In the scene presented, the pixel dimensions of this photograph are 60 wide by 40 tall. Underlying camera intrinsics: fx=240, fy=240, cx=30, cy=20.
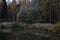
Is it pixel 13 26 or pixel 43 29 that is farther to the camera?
pixel 13 26

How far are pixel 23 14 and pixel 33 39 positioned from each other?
803 inches

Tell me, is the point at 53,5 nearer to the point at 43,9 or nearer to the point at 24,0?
the point at 43,9

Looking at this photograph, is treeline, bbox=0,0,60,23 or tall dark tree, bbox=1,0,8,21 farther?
tall dark tree, bbox=1,0,8,21

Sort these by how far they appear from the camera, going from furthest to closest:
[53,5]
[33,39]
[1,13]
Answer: [1,13], [53,5], [33,39]

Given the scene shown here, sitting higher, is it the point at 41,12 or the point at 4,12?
the point at 41,12

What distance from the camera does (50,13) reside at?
39.1 metres

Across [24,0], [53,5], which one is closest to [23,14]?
[53,5]

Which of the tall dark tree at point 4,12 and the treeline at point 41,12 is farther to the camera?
the tall dark tree at point 4,12

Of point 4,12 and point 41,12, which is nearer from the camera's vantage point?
point 41,12

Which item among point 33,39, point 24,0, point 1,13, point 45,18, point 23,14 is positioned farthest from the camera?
point 24,0

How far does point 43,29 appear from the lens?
3303 cm

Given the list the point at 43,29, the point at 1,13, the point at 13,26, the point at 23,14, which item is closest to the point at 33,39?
the point at 43,29

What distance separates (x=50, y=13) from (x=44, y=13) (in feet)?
4.11

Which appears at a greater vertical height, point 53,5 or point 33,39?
point 53,5
